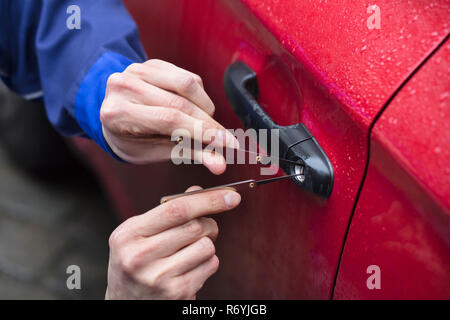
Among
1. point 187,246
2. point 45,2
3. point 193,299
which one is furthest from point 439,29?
point 45,2

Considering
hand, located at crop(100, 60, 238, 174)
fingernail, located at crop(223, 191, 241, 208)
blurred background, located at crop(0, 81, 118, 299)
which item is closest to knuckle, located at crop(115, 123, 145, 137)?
hand, located at crop(100, 60, 238, 174)

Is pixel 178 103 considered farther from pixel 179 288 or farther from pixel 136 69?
pixel 179 288

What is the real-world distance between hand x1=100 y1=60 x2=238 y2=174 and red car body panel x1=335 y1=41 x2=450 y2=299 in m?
0.29

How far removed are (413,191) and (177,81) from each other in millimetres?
472

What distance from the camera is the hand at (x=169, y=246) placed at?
951 millimetres

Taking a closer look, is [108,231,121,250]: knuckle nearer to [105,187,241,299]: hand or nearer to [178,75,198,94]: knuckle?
[105,187,241,299]: hand

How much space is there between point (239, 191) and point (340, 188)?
0.71ft

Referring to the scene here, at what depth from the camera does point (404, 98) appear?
0.80 meters

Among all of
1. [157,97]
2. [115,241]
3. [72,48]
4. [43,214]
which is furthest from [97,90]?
[43,214]

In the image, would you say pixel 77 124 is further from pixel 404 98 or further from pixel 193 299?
pixel 404 98

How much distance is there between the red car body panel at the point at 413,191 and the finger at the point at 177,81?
13.8 inches

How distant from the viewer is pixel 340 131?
892 mm

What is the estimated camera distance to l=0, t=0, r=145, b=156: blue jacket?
1.20 metres

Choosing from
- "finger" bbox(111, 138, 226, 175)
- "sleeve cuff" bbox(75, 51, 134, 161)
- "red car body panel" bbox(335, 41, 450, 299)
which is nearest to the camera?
"red car body panel" bbox(335, 41, 450, 299)
